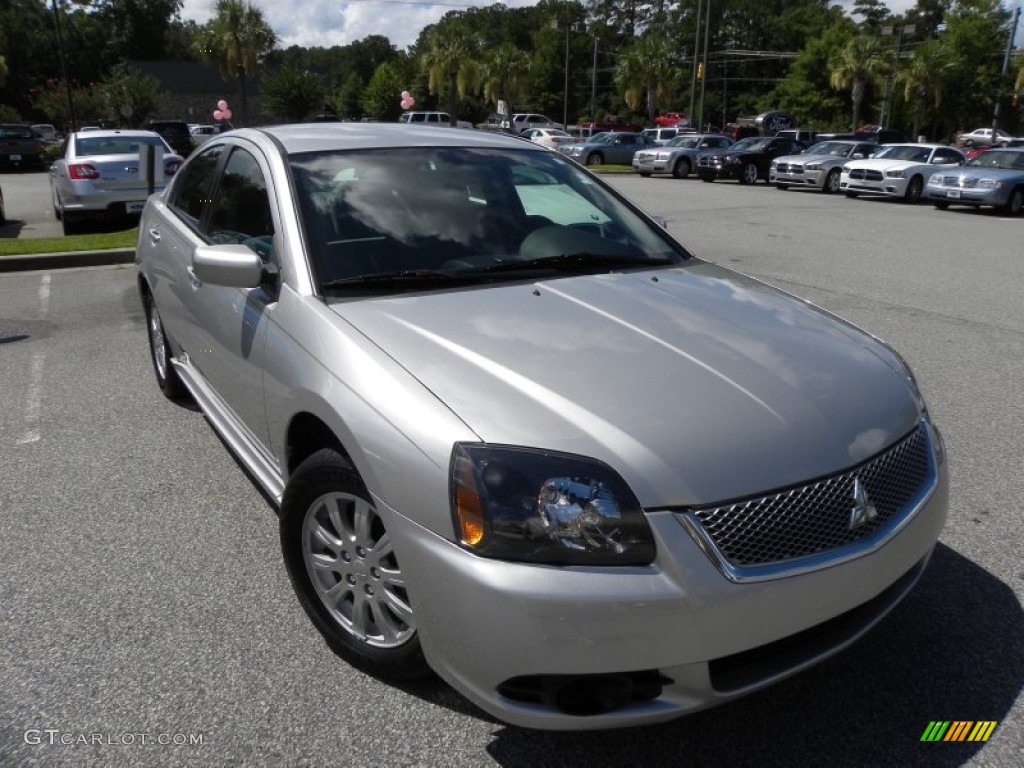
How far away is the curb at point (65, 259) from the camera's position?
9883mm

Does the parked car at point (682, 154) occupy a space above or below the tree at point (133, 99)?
below

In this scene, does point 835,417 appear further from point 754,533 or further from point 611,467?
point 611,467

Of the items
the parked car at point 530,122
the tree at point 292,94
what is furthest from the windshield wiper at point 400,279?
the tree at point 292,94

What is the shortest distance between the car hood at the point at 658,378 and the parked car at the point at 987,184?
18.6 meters

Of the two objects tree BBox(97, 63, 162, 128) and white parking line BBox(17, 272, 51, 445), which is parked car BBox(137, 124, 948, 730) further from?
tree BBox(97, 63, 162, 128)

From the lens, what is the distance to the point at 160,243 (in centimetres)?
475

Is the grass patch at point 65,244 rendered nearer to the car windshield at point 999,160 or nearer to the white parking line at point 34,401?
the white parking line at point 34,401

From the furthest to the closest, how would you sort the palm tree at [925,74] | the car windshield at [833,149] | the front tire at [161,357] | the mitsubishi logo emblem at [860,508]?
the palm tree at [925,74] < the car windshield at [833,149] < the front tire at [161,357] < the mitsubishi logo emblem at [860,508]

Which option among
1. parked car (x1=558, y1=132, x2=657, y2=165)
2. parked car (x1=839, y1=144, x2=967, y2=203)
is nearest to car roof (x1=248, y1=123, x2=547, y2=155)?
parked car (x1=839, y1=144, x2=967, y2=203)

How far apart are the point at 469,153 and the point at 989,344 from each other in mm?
5086

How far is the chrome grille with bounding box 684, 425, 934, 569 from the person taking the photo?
2104 millimetres

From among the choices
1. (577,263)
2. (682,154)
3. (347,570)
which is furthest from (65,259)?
(682,154)

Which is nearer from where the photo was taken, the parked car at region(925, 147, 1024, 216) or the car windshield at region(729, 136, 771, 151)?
the parked car at region(925, 147, 1024, 216)

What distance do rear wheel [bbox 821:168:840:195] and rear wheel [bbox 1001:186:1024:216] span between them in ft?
17.8
